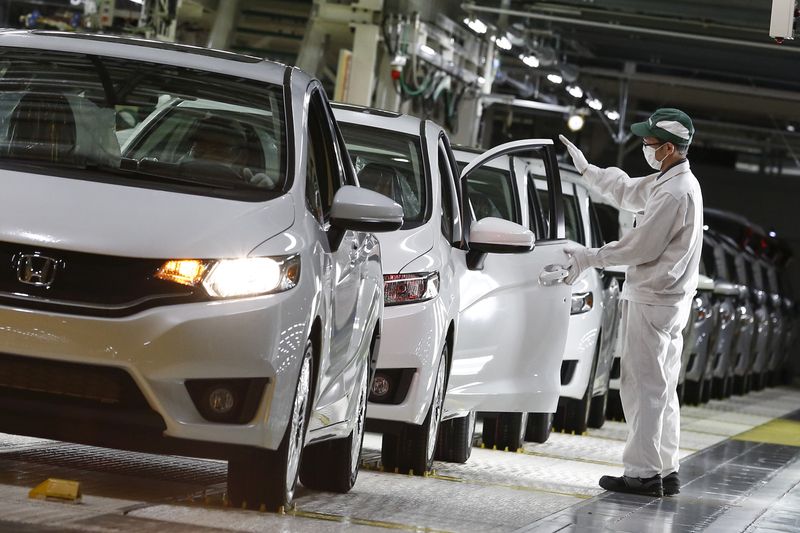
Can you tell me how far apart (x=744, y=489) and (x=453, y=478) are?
1.92 meters

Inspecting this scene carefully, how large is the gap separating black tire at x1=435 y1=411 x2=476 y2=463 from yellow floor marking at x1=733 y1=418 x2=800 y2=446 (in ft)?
18.7

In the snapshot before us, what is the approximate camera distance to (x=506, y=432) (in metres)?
11.9

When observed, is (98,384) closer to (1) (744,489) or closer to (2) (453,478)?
(2) (453,478)

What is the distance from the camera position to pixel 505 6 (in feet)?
86.7

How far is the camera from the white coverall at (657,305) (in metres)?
9.52

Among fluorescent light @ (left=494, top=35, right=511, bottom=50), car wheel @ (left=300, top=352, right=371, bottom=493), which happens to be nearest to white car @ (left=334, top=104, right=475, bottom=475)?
car wheel @ (left=300, top=352, right=371, bottom=493)

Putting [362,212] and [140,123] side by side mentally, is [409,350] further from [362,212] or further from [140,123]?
[140,123]

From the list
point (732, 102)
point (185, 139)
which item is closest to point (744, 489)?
point (185, 139)

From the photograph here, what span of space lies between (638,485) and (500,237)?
156cm

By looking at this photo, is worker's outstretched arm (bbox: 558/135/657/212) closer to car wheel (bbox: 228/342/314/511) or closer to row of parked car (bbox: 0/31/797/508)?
row of parked car (bbox: 0/31/797/508)

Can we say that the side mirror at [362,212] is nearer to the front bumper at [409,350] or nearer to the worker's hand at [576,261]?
the front bumper at [409,350]

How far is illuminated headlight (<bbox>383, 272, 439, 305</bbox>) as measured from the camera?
28.1 ft

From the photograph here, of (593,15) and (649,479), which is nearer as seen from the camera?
(649,479)

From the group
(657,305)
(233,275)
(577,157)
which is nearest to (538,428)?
(577,157)
